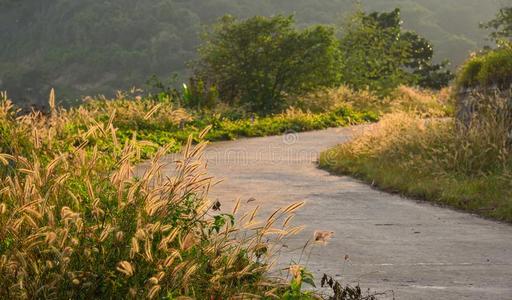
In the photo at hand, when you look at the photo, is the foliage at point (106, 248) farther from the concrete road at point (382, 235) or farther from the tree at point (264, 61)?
the tree at point (264, 61)

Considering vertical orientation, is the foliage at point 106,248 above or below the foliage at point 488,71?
below

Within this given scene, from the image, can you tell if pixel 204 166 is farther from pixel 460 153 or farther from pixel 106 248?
pixel 460 153

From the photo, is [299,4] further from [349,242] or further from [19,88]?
[349,242]

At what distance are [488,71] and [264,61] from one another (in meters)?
16.3

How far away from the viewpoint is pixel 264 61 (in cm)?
2955

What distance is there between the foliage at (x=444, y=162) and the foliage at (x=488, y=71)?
54 cm

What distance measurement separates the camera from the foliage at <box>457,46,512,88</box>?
13.3 meters

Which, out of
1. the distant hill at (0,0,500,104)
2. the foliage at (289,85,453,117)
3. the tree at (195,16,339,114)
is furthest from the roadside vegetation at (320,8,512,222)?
the distant hill at (0,0,500,104)

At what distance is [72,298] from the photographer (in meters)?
4.59

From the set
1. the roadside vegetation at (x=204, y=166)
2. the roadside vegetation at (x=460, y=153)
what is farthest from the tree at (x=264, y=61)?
the roadside vegetation at (x=460, y=153)

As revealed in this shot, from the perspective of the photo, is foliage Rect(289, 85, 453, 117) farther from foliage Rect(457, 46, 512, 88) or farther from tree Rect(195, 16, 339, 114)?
foliage Rect(457, 46, 512, 88)

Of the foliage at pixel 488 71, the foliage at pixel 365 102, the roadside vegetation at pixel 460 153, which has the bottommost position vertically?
the foliage at pixel 365 102

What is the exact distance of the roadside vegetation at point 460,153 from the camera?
11305 mm

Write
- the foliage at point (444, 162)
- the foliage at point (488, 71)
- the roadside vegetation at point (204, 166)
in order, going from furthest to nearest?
the foliage at point (488, 71), the foliage at point (444, 162), the roadside vegetation at point (204, 166)
